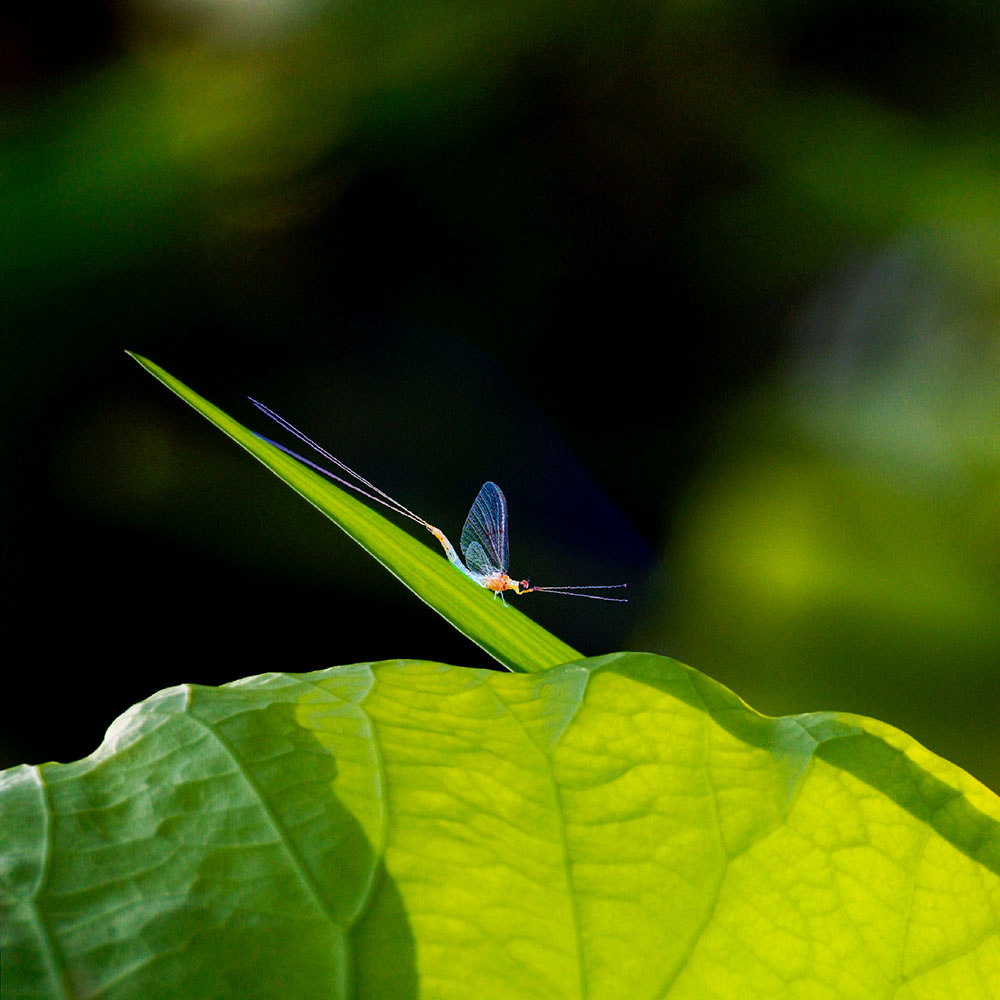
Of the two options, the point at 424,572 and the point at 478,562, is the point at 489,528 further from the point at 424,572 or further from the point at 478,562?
the point at 424,572

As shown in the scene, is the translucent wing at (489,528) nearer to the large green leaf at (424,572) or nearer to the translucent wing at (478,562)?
the translucent wing at (478,562)

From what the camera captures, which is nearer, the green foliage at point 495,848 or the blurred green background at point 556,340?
the green foliage at point 495,848

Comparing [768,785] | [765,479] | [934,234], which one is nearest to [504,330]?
[765,479]

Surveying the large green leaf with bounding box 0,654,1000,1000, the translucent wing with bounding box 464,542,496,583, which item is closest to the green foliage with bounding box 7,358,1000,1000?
the large green leaf with bounding box 0,654,1000,1000

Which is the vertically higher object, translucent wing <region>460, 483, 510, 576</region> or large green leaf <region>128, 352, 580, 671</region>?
large green leaf <region>128, 352, 580, 671</region>

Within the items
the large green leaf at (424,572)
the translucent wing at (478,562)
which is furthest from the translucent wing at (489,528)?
the large green leaf at (424,572)

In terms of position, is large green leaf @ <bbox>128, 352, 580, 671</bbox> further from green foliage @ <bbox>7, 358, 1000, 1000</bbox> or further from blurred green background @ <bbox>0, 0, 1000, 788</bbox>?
blurred green background @ <bbox>0, 0, 1000, 788</bbox>
